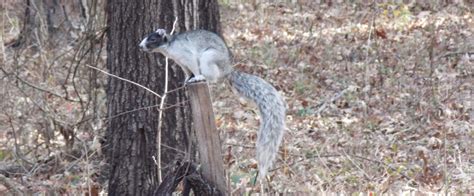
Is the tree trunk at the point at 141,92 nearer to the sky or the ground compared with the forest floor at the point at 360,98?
nearer to the sky

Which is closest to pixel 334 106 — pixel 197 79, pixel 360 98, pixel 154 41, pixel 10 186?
pixel 360 98

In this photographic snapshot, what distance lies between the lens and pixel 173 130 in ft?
19.3

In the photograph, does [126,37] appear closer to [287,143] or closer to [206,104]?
[206,104]

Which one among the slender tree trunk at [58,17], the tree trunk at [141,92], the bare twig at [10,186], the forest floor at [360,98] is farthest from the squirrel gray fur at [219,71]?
the slender tree trunk at [58,17]

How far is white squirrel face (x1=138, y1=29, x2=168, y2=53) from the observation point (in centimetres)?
461

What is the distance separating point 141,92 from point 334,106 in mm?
3533

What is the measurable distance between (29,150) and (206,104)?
11.7 ft

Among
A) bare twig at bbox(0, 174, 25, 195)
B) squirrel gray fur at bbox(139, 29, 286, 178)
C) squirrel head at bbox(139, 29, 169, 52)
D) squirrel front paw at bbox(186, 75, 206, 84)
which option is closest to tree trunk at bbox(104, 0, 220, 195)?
bare twig at bbox(0, 174, 25, 195)

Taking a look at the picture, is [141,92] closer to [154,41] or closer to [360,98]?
[154,41]

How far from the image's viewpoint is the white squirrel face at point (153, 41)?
4.61 m

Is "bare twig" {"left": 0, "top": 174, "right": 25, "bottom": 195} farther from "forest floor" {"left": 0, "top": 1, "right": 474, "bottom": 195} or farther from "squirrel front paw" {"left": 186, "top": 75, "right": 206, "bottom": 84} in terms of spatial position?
"squirrel front paw" {"left": 186, "top": 75, "right": 206, "bottom": 84}

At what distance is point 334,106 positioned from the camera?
9023 millimetres

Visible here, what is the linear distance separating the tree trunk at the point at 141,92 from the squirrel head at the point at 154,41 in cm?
86

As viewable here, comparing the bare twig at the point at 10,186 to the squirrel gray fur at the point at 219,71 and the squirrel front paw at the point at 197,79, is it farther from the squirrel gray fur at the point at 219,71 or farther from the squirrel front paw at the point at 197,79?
the squirrel front paw at the point at 197,79
